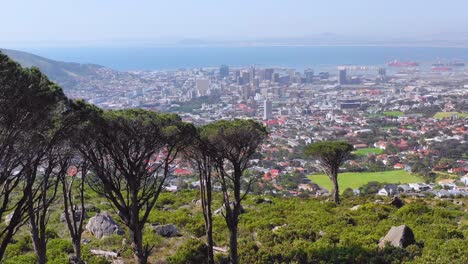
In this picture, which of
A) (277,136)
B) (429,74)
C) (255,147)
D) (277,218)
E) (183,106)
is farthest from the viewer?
(429,74)

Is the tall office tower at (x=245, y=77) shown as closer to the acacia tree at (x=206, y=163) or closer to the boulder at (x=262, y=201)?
the boulder at (x=262, y=201)

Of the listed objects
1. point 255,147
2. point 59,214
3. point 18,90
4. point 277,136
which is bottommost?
point 277,136

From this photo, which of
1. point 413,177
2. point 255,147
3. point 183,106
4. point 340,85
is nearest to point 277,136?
point 413,177

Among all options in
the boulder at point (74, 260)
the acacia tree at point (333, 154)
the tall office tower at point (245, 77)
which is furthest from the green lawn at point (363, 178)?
the tall office tower at point (245, 77)

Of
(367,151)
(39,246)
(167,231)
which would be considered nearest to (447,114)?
(367,151)

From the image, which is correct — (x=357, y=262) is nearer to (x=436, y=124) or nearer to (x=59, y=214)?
(x=59, y=214)

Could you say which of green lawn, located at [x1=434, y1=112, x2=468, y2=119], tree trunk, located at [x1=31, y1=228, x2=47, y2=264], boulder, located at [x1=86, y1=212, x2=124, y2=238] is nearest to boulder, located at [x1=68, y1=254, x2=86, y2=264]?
tree trunk, located at [x1=31, y1=228, x2=47, y2=264]
